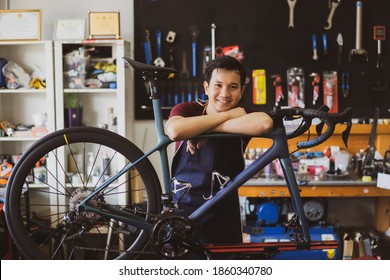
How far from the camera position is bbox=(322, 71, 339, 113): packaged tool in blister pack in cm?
349

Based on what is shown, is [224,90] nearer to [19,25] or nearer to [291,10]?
[291,10]

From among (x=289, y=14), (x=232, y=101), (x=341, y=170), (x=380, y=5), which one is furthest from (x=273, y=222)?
(x=232, y=101)

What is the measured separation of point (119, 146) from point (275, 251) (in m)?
0.58

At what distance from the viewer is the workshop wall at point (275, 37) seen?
3.47 metres

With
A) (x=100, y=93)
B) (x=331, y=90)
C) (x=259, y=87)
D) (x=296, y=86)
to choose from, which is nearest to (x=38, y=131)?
(x=100, y=93)

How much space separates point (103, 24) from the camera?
10.8ft

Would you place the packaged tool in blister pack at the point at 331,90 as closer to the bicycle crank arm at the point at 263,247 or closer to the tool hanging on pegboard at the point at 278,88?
the tool hanging on pegboard at the point at 278,88

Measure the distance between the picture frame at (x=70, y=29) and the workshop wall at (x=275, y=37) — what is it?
37cm

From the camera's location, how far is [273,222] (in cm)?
331

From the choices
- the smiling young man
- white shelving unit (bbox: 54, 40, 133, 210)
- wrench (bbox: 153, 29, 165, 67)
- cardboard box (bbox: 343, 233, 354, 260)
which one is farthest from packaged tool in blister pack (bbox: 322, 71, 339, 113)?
the smiling young man

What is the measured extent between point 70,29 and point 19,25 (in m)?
0.32

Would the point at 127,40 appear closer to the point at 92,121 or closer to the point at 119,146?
the point at 92,121

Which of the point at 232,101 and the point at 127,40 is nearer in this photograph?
the point at 232,101
